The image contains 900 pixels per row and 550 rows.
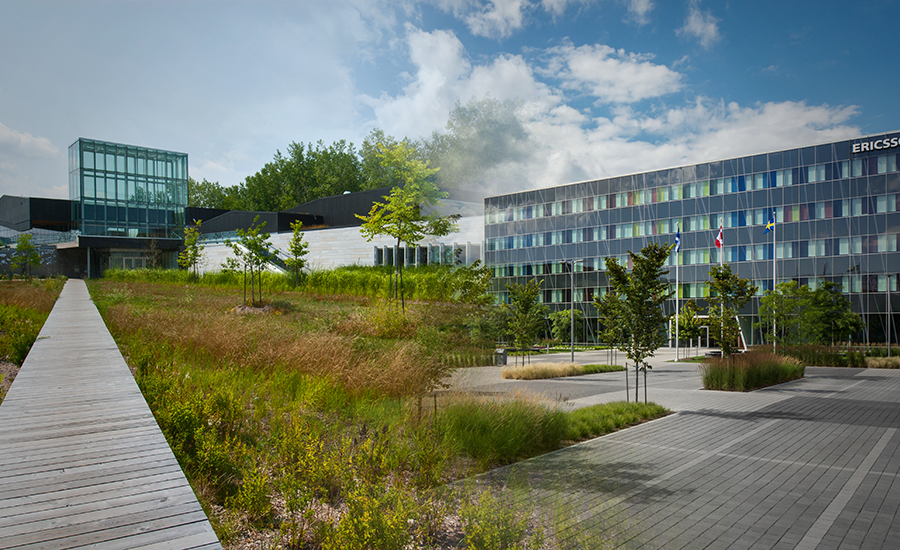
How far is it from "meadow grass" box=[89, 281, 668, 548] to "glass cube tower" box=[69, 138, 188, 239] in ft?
183

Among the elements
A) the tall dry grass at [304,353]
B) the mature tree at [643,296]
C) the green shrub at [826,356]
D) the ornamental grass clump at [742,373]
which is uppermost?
the mature tree at [643,296]

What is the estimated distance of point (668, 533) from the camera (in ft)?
16.4

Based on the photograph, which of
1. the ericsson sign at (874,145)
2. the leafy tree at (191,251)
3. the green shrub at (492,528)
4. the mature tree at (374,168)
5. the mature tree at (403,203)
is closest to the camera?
the green shrub at (492,528)

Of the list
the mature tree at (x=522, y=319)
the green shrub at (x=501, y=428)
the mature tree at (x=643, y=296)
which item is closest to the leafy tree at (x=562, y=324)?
the mature tree at (x=522, y=319)

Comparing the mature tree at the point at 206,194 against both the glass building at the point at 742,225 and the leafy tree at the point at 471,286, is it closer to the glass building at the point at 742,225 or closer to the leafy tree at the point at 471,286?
the glass building at the point at 742,225

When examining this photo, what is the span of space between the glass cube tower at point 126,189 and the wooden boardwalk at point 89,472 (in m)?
59.0

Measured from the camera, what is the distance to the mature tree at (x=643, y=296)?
12.3 m

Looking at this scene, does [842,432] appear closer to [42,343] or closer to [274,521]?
[274,521]

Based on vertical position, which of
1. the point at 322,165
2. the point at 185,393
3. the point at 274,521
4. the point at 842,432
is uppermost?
the point at 322,165

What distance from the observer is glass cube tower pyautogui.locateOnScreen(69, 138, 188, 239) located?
57.3m

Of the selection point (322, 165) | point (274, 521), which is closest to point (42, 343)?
point (274, 521)

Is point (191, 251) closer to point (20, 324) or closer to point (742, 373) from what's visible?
point (20, 324)

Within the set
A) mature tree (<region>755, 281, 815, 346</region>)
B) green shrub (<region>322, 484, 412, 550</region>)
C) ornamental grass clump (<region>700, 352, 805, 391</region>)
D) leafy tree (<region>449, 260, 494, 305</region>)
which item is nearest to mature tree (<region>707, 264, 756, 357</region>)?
ornamental grass clump (<region>700, 352, 805, 391</region>)

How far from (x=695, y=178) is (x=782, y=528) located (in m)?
50.9
